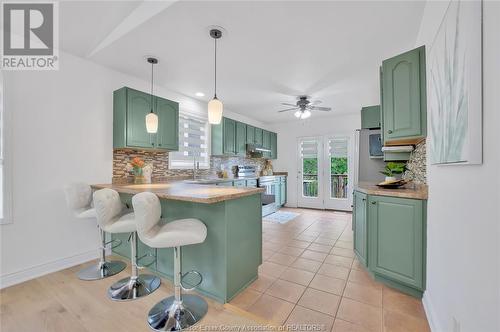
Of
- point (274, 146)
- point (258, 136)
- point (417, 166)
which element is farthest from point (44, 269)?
point (274, 146)

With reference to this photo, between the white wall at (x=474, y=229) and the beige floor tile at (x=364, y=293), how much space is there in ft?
1.38

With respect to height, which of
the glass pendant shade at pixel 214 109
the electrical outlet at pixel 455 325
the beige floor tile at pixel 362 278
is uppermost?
the glass pendant shade at pixel 214 109

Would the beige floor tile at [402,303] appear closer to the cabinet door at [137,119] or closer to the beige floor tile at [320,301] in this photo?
the beige floor tile at [320,301]

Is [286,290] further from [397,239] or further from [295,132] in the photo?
[295,132]

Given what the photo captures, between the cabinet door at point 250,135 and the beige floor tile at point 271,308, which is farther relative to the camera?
the cabinet door at point 250,135

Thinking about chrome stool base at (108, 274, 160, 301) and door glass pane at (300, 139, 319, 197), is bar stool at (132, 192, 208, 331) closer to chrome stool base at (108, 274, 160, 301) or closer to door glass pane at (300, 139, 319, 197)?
chrome stool base at (108, 274, 160, 301)

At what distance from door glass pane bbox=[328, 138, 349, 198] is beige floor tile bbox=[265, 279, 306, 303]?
4.08 metres

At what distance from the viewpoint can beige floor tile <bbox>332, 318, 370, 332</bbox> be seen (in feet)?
5.07

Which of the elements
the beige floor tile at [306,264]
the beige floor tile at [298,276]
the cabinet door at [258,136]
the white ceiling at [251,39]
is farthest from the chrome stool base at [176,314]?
the cabinet door at [258,136]

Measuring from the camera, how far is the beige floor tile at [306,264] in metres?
2.49

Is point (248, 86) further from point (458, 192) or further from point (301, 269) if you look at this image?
point (458, 192)

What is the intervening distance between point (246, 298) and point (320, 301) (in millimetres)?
648

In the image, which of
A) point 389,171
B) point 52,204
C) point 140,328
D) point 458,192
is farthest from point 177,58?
point 389,171

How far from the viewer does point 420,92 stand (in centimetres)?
187
